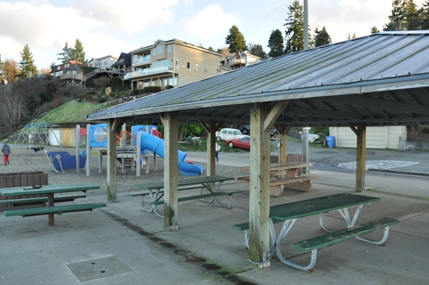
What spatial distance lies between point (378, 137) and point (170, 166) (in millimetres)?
28903

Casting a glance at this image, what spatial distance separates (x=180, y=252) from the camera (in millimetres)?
5438

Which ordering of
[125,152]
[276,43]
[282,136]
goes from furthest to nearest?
[276,43]
[125,152]
[282,136]

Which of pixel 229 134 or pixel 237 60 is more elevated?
pixel 237 60

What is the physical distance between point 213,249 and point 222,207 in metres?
3.23

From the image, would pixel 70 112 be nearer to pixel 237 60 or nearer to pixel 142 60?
pixel 142 60

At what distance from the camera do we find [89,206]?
22.5ft

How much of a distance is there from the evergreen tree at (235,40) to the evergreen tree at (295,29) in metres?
18.0

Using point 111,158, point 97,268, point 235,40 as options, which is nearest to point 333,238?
point 97,268

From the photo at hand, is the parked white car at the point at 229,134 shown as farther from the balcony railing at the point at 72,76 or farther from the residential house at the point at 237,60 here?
the balcony railing at the point at 72,76

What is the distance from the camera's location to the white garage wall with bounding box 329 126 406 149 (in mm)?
29828

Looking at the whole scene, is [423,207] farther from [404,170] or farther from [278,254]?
[404,170]

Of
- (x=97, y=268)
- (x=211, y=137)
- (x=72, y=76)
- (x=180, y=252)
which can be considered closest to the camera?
(x=97, y=268)

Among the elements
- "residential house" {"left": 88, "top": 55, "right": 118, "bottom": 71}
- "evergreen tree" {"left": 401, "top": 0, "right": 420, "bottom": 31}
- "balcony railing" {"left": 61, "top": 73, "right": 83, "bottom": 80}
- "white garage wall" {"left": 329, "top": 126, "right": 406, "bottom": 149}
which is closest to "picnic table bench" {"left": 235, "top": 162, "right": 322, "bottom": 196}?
"white garage wall" {"left": 329, "top": 126, "right": 406, "bottom": 149}

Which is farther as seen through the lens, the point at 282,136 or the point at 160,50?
the point at 160,50
